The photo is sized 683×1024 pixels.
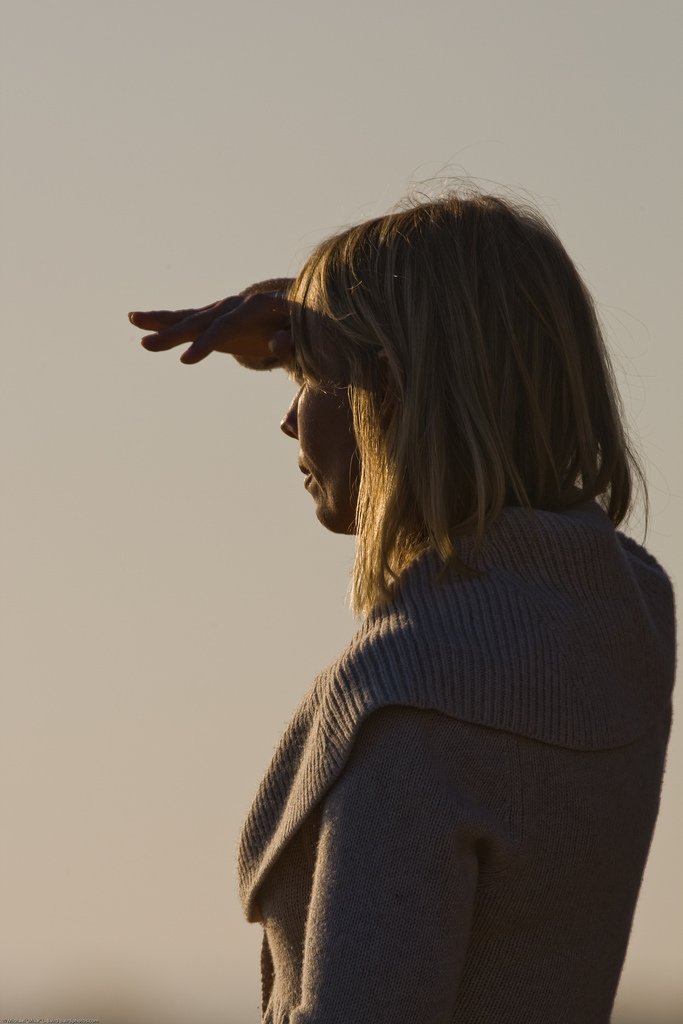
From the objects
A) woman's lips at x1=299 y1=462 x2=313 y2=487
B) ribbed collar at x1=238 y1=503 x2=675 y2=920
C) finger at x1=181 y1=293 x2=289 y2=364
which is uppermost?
finger at x1=181 y1=293 x2=289 y2=364

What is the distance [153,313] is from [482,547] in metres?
0.91

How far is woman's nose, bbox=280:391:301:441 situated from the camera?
234 centimetres

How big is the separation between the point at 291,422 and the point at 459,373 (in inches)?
19.0

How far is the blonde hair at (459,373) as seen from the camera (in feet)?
6.37

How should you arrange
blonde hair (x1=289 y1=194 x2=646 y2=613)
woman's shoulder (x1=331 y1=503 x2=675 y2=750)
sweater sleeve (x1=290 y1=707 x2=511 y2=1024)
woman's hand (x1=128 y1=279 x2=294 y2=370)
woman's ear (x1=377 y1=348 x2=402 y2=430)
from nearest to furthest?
sweater sleeve (x1=290 y1=707 x2=511 y2=1024), woman's shoulder (x1=331 y1=503 x2=675 y2=750), blonde hair (x1=289 y1=194 x2=646 y2=613), woman's ear (x1=377 y1=348 x2=402 y2=430), woman's hand (x1=128 y1=279 x2=294 y2=370)

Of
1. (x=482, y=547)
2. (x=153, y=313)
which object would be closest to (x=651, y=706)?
(x=482, y=547)

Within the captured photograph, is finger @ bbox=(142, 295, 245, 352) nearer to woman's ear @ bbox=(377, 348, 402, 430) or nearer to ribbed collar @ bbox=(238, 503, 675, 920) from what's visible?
woman's ear @ bbox=(377, 348, 402, 430)

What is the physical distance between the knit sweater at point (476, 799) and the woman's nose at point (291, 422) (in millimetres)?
582

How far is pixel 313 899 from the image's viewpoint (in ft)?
5.43

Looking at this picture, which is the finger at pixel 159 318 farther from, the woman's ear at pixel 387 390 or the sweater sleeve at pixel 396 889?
the sweater sleeve at pixel 396 889

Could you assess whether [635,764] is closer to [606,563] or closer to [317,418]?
[606,563]

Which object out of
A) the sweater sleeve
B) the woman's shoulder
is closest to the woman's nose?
the woman's shoulder

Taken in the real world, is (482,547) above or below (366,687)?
above

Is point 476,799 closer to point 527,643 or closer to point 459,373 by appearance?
point 527,643
